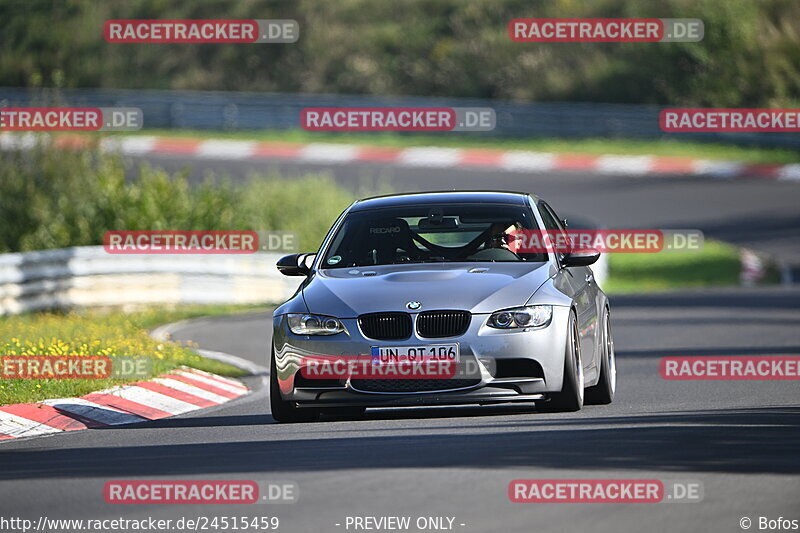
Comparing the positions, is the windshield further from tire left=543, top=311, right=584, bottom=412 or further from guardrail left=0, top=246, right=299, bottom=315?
guardrail left=0, top=246, right=299, bottom=315

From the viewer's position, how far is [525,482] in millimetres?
8297

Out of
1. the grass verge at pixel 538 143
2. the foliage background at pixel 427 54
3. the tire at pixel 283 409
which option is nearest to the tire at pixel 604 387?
the tire at pixel 283 409

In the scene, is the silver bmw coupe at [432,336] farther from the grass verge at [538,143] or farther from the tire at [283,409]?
the grass verge at [538,143]

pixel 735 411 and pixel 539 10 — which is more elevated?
pixel 539 10

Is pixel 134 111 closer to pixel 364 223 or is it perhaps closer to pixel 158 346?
pixel 158 346

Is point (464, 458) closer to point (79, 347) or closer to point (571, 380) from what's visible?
point (571, 380)

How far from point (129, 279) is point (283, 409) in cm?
1343

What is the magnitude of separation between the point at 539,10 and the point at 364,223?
44.4 metres

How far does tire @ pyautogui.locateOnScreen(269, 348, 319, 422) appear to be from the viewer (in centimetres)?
1128

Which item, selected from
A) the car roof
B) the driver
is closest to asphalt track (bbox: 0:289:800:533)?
the driver

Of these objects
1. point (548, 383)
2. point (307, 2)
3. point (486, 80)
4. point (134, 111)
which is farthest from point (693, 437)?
point (307, 2)

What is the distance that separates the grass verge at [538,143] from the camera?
4278cm

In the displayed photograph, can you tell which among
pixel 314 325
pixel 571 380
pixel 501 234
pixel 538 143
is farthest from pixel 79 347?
pixel 538 143

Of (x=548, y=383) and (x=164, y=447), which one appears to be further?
(x=548, y=383)
